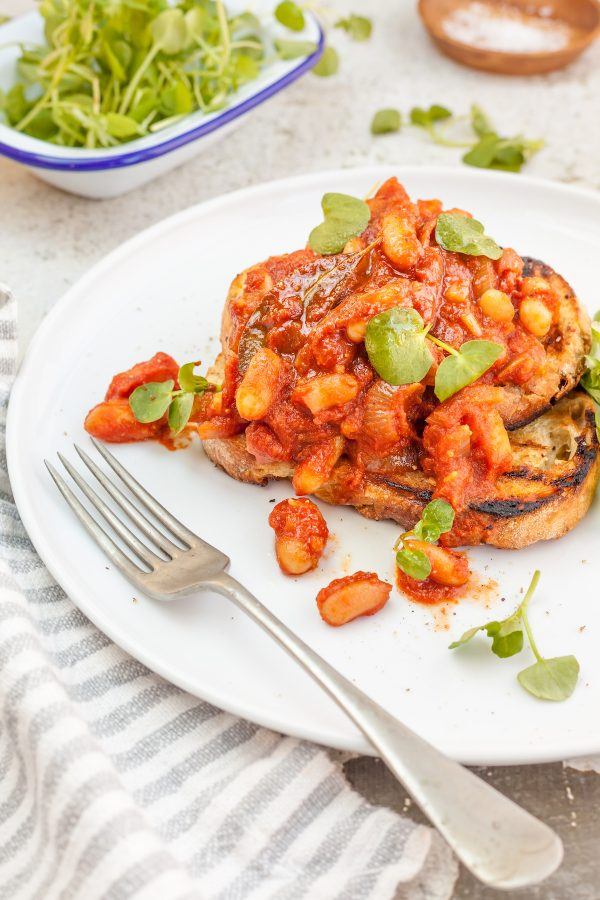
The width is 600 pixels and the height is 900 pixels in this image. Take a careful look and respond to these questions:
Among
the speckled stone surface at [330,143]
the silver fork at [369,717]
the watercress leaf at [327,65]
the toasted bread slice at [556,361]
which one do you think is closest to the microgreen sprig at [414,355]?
the toasted bread slice at [556,361]

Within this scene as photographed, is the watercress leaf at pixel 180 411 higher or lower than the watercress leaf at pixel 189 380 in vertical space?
lower

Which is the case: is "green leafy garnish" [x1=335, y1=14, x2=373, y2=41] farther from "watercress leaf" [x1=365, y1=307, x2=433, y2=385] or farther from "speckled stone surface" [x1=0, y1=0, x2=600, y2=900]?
"watercress leaf" [x1=365, y1=307, x2=433, y2=385]

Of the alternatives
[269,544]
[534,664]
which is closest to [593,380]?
[534,664]

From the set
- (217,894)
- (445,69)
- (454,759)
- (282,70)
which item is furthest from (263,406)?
(445,69)

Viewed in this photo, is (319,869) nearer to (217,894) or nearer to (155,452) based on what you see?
(217,894)

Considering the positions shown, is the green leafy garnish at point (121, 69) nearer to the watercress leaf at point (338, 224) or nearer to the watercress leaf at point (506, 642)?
the watercress leaf at point (338, 224)
